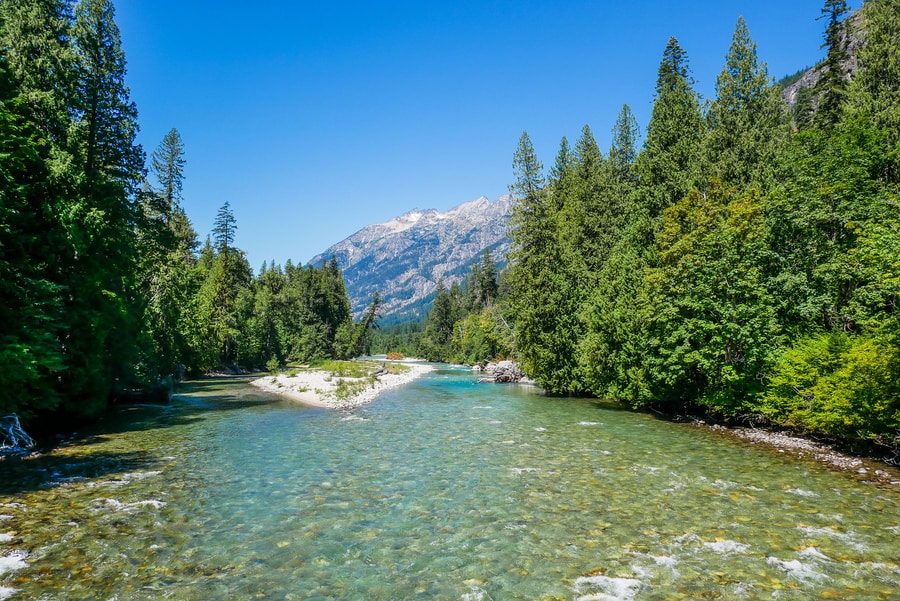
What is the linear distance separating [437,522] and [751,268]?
18683 mm

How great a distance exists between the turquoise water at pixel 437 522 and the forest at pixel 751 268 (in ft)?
13.3

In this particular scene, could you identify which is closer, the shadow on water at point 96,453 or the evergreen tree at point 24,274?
the shadow on water at point 96,453

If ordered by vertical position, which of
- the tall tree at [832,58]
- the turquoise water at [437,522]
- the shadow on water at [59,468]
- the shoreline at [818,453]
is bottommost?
the shoreline at [818,453]

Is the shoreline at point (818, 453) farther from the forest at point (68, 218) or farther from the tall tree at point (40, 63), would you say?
the tall tree at point (40, 63)

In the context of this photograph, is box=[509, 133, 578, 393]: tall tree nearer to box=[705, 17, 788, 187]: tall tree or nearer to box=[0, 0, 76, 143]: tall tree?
box=[705, 17, 788, 187]: tall tree

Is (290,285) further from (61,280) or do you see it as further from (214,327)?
(61,280)

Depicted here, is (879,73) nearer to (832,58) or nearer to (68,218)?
(832,58)

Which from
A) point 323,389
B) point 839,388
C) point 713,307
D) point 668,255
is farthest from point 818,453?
point 323,389

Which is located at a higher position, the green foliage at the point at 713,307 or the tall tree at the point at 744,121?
the tall tree at the point at 744,121

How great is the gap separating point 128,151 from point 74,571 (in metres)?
25.0

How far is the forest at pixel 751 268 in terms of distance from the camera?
17.0 metres

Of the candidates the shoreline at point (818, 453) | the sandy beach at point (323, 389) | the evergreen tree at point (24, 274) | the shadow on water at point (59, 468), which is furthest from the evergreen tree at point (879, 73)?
the evergreen tree at point (24, 274)

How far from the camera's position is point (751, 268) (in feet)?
70.3

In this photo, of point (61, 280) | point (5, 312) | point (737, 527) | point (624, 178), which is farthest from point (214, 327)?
point (737, 527)
